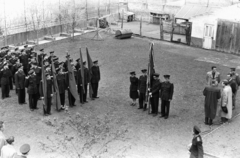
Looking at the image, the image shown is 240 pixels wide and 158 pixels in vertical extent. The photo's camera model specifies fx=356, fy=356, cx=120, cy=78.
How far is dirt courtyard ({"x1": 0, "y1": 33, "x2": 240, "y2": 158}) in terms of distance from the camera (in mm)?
10352

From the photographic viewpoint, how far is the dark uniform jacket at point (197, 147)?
27.5ft

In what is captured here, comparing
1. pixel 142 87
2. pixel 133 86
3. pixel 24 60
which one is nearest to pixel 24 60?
pixel 24 60

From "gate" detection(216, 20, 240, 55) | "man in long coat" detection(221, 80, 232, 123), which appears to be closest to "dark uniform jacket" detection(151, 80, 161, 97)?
"man in long coat" detection(221, 80, 232, 123)

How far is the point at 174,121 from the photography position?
12680 millimetres

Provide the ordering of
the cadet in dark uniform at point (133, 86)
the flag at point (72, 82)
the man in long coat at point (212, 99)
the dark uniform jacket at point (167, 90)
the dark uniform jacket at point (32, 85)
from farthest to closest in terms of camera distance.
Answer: the cadet in dark uniform at point (133, 86)
the flag at point (72, 82)
the dark uniform jacket at point (32, 85)
the dark uniform jacket at point (167, 90)
the man in long coat at point (212, 99)

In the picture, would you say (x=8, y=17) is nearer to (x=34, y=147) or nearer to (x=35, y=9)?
(x=35, y=9)

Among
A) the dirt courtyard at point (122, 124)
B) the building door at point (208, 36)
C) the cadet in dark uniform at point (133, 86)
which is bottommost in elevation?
the dirt courtyard at point (122, 124)

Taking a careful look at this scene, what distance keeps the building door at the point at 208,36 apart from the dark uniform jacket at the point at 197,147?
15986mm

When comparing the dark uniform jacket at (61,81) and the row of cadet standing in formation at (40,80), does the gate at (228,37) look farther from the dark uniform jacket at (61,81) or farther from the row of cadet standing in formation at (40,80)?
the dark uniform jacket at (61,81)

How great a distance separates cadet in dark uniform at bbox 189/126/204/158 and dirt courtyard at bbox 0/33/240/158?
171 centimetres

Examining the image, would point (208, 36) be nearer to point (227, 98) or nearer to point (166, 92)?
point (227, 98)

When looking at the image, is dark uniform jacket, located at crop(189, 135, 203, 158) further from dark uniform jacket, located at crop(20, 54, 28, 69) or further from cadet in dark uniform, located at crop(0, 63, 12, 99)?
dark uniform jacket, located at crop(20, 54, 28, 69)

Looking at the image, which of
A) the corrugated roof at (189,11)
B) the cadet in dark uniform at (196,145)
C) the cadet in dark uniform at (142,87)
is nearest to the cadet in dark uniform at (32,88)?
the cadet in dark uniform at (142,87)

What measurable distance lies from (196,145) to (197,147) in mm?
59
